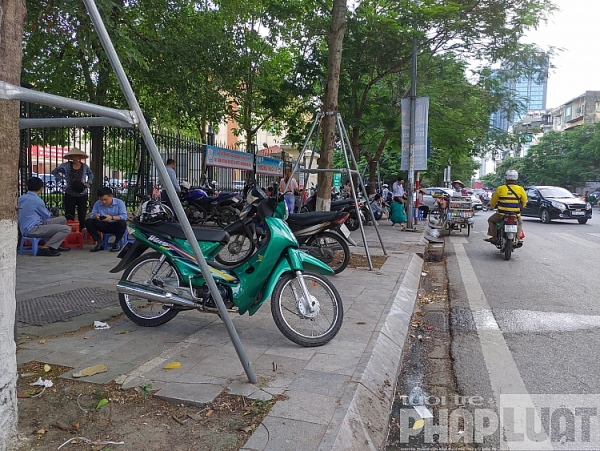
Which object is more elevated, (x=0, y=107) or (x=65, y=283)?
(x=0, y=107)

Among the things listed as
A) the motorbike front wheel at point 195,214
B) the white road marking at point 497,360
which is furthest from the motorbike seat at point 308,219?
the motorbike front wheel at point 195,214

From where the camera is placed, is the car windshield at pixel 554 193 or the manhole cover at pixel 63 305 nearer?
the manhole cover at pixel 63 305

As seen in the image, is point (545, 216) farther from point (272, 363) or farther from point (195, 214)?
point (272, 363)

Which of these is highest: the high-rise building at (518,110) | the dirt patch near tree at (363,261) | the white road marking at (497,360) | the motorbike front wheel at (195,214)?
the high-rise building at (518,110)

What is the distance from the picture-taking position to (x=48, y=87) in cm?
1090

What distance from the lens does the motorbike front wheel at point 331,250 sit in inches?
293

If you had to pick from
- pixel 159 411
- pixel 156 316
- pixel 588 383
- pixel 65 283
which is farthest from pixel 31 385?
pixel 588 383

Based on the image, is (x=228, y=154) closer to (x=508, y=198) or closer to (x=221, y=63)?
(x=221, y=63)

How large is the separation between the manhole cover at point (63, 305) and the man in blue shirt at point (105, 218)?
3.02m

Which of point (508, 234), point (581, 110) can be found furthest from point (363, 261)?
point (581, 110)

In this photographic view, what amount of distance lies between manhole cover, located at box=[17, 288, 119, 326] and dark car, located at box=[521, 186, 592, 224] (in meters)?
18.2

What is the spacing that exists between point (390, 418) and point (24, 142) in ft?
27.9

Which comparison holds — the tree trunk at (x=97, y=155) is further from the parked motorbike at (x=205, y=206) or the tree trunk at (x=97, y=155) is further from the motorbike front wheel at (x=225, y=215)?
the motorbike front wheel at (x=225, y=215)

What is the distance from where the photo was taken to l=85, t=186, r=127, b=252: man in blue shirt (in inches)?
343
